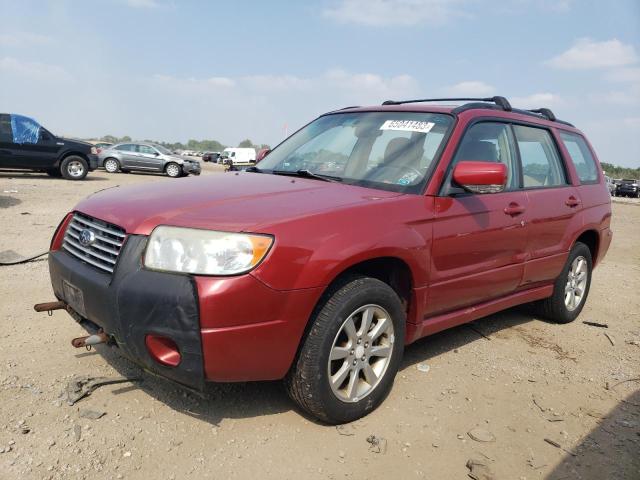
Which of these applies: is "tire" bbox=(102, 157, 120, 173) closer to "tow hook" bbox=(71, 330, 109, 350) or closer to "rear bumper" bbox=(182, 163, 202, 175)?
"rear bumper" bbox=(182, 163, 202, 175)

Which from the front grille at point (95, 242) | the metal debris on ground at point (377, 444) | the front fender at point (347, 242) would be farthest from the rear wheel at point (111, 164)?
the metal debris on ground at point (377, 444)

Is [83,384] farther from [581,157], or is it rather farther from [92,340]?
[581,157]

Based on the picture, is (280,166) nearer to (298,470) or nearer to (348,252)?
(348,252)

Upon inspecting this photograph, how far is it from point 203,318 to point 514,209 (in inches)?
96.2

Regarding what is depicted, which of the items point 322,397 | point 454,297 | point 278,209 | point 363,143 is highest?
point 363,143

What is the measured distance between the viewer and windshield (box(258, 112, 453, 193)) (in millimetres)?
3244

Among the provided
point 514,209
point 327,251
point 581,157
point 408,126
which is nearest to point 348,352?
point 327,251

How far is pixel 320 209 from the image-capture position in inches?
102

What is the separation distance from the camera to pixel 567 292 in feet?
15.5

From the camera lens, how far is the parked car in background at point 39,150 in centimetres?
1396

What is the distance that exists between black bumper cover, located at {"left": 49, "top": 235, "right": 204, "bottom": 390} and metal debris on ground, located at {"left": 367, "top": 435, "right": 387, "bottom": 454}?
0.92 meters

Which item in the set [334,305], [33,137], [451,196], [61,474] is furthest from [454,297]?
[33,137]

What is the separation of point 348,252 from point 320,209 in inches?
10.2

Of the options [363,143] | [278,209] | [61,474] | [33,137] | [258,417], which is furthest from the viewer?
[33,137]
